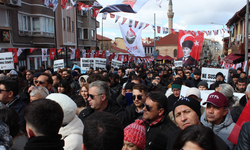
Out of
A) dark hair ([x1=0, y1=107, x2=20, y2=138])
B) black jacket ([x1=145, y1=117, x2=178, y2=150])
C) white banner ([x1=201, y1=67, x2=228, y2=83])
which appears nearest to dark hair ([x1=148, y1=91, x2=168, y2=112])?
black jacket ([x1=145, y1=117, x2=178, y2=150])

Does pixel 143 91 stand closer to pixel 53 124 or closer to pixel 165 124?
pixel 165 124

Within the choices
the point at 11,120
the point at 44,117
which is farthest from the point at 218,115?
the point at 11,120

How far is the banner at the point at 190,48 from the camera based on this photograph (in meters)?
12.4

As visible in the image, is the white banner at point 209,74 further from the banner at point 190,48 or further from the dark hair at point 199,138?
the dark hair at point 199,138

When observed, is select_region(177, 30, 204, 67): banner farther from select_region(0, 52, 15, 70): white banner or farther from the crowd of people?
select_region(0, 52, 15, 70): white banner

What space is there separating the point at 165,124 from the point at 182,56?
10.4m

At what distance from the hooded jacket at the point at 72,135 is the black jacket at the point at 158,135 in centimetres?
81

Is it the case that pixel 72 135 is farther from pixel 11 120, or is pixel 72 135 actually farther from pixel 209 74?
pixel 209 74

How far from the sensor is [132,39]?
14859 millimetres

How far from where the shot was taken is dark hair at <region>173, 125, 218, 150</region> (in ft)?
5.90

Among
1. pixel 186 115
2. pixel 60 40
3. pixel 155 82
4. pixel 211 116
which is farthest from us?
pixel 60 40

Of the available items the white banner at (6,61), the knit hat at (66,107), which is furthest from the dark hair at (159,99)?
the white banner at (6,61)

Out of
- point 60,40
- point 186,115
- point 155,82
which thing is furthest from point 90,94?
point 60,40

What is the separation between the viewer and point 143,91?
13.4 feet
